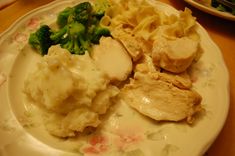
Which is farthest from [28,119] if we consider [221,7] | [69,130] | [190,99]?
[221,7]

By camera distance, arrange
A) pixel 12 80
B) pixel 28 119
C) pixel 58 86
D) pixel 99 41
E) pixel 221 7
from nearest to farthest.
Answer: pixel 58 86, pixel 28 119, pixel 12 80, pixel 99 41, pixel 221 7

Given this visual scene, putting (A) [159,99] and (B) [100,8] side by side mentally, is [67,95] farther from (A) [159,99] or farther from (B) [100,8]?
(B) [100,8]

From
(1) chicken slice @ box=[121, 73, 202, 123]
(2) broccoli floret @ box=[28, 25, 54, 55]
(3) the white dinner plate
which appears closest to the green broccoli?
(2) broccoli floret @ box=[28, 25, 54, 55]

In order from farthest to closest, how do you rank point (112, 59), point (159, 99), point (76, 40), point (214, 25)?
point (214, 25), point (76, 40), point (112, 59), point (159, 99)

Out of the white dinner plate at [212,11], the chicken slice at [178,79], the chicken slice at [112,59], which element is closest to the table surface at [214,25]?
the white dinner plate at [212,11]

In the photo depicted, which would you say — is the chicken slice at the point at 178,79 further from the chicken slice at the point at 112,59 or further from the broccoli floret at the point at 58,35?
the broccoli floret at the point at 58,35

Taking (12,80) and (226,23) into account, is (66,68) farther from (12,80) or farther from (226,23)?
(226,23)

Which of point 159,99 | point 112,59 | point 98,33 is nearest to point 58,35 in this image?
point 98,33
